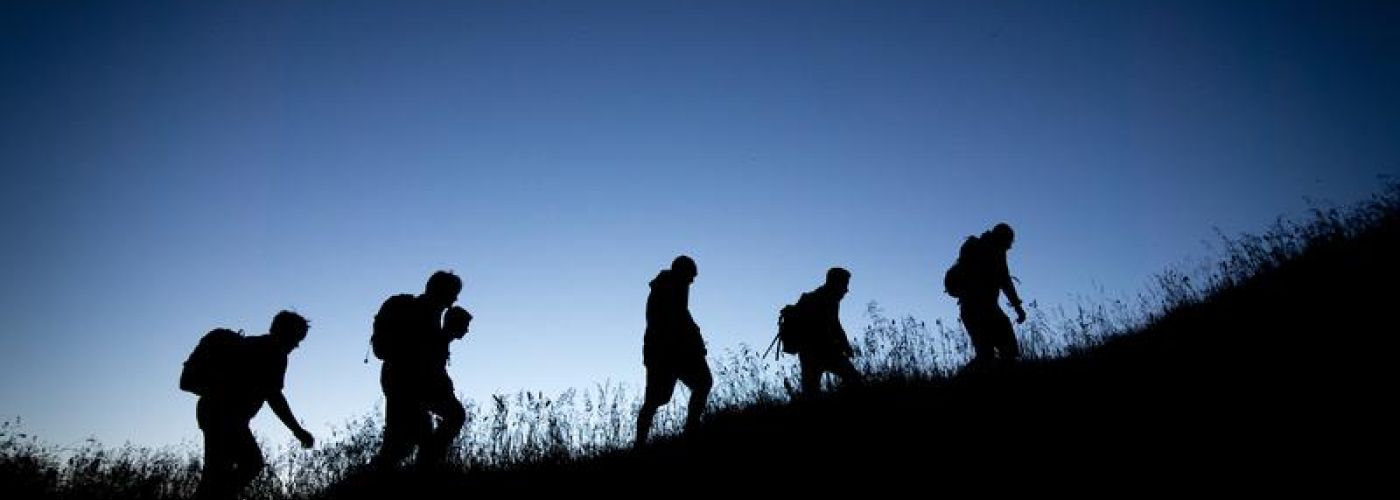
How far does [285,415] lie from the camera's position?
4.34m

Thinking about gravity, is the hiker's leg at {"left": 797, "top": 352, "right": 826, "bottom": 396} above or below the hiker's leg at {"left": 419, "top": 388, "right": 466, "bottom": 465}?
above

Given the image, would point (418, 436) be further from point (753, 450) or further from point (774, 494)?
point (774, 494)

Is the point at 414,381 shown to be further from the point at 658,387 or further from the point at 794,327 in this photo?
the point at 794,327

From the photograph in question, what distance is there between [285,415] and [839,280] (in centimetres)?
494

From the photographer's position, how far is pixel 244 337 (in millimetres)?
4312

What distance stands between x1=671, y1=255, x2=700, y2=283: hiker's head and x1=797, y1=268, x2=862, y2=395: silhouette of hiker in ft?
4.67

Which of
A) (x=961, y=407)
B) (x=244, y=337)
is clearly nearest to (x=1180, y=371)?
(x=961, y=407)

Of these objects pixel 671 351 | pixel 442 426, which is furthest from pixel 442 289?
pixel 671 351

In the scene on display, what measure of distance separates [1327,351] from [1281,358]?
213 millimetres

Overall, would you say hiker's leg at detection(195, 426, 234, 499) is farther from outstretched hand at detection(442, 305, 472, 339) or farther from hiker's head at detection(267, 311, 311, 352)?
outstretched hand at detection(442, 305, 472, 339)

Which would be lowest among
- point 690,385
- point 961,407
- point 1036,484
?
point 1036,484

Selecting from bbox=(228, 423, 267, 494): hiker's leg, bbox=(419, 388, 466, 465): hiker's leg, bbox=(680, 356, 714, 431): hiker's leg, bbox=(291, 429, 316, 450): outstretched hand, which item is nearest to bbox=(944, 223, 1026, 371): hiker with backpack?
bbox=(680, 356, 714, 431): hiker's leg

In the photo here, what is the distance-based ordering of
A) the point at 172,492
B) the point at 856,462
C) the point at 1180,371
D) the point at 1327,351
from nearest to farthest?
1. the point at 856,462
2. the point at 1327,351
3. the point at 1180,371
4. the point at 172,492

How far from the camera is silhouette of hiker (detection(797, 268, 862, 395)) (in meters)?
6.08
